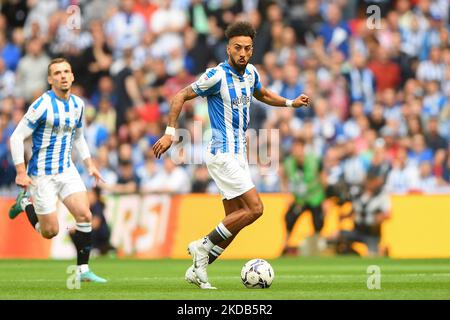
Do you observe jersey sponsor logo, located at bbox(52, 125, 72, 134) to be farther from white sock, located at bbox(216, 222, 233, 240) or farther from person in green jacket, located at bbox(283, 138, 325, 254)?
person in green jacket, located at bbox(283, 138, 325, 254)

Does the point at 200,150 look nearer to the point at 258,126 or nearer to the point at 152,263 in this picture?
the point at 258,126

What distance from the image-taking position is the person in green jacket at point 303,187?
66.0 ft

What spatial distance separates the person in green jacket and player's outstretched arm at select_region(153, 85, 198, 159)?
852 centimetres

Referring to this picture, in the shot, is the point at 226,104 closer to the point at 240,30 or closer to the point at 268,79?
the point at 240,30

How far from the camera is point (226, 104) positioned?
39.4 feet

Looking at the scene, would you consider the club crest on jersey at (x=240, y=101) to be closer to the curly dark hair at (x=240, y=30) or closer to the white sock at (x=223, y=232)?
the curly dark hair at (x=240, y=30)

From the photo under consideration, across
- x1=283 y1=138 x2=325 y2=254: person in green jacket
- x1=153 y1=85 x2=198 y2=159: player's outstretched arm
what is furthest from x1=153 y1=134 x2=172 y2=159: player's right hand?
x1=283 y1=138 x2=325 y2=254: person in green jacket

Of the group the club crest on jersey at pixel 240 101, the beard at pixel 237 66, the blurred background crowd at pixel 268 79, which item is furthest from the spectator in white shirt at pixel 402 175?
the beard at pixel 237 66

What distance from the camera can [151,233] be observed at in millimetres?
20297

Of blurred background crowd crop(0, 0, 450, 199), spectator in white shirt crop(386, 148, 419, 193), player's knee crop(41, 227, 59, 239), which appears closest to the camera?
player's knee crop(41, 227, 59, 239)

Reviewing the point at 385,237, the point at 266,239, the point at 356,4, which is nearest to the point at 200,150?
the point at 266,239

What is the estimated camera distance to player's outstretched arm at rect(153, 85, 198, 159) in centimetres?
1123

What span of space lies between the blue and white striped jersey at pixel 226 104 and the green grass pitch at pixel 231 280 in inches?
60.3
